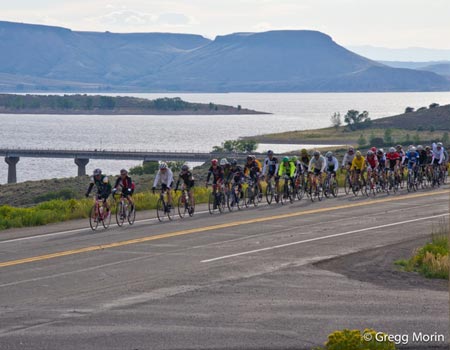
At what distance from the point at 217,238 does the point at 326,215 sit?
260 inches

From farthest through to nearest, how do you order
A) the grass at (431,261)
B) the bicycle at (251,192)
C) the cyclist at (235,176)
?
the bicycle at (251,192) → the cyclist at (235,176) → the grass at (431,261)

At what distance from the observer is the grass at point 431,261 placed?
17.0 metres

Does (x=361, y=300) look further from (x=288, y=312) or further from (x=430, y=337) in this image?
(x=430, y=337)

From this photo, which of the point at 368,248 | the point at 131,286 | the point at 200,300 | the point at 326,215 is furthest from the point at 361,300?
the point at 326,215

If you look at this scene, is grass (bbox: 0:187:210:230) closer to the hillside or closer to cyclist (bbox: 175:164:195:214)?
cyclist (bbox: 175:164:195:214)

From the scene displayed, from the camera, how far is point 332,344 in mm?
9305

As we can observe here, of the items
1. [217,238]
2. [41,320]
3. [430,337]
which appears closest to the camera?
[430,337]

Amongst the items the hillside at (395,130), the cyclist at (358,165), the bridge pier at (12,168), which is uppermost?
the hillside at (395,130)

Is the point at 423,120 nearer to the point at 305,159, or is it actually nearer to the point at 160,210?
the point at 305,159

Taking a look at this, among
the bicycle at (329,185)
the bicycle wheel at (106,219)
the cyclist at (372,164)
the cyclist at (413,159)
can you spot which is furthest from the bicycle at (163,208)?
the cyclist at (413,159)

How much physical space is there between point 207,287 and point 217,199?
553 inches

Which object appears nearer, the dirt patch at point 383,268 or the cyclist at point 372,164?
the dirt patch at point 383,268

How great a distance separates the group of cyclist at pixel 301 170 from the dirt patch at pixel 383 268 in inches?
302

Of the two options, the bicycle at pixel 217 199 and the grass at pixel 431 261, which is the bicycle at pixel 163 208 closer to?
the bicycle at pixel 217 199
